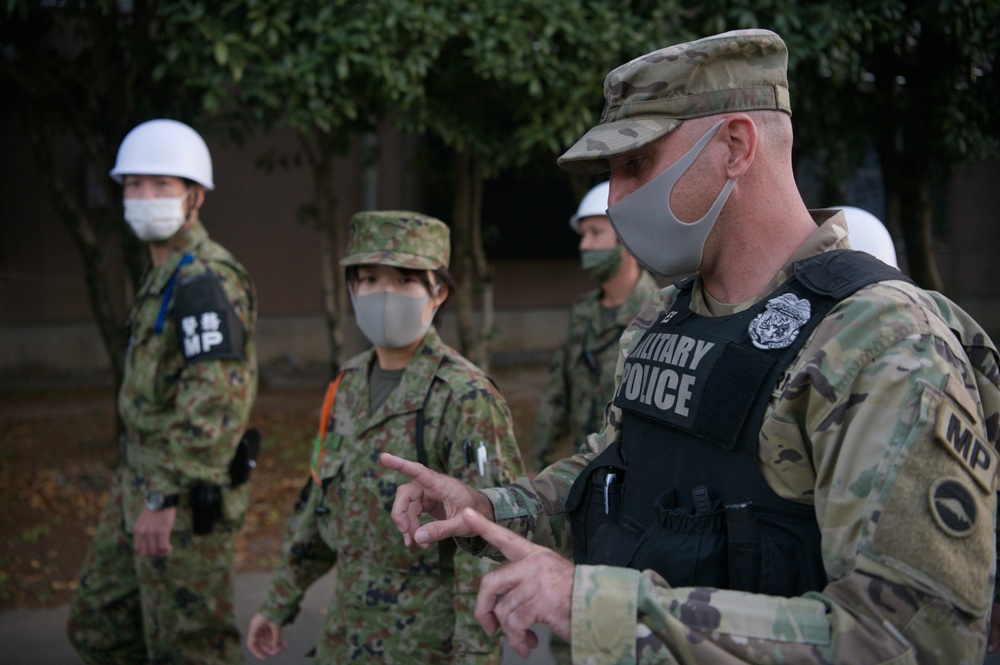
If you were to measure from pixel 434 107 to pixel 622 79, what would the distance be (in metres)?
4.15

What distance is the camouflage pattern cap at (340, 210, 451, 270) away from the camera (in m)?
2.97

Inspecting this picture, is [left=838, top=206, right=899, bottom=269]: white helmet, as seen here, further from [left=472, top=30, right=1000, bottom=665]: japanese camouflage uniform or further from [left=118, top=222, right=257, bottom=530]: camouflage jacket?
[left=118, top=222, right=257, bottom=530]: camouflage jacket

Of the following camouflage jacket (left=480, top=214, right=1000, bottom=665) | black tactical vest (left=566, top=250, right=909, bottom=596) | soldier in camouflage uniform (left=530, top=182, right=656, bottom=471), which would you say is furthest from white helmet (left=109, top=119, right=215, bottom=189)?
camouflage jacket (left=480, top=214, right=1000, bottom=665)

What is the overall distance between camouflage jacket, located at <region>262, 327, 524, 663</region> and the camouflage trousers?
2.28 ft

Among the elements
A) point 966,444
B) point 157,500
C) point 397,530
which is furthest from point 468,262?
point 966,444

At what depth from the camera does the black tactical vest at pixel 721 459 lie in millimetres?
1431

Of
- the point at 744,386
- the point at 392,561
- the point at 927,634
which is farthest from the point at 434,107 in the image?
the point at 927,634

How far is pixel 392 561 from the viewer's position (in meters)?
2.67

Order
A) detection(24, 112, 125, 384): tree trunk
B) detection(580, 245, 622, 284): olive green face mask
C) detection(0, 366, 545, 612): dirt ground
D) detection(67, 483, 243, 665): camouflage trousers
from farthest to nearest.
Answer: detection(24, 112, 125, 384): tree trunk
detection(0, 366, 545, 612): dirt ground
detection(580, 245, 622, 284): olive green face mask
detection(67, 483, 243, 665): camouflage trousers

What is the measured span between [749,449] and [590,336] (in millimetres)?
3273

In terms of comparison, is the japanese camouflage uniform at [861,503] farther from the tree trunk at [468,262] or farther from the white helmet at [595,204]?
the tree trunk at [468,262]

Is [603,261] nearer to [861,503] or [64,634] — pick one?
[64,634]

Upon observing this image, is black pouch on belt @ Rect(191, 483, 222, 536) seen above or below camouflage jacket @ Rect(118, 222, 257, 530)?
below

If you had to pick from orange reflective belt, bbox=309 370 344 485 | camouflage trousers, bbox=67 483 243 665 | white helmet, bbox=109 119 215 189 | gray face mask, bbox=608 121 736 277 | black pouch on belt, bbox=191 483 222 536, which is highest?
white helmet, bbox=109 119 215 189
